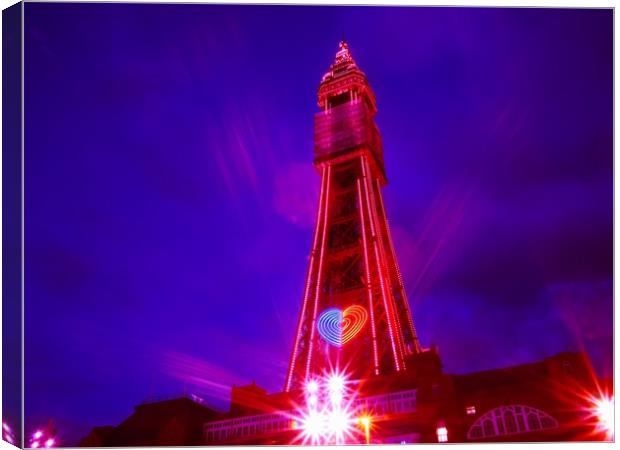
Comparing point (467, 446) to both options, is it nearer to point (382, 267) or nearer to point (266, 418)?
point (266, 418)

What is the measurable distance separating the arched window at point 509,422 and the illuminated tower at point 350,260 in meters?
6.71

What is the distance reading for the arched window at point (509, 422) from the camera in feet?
70.3

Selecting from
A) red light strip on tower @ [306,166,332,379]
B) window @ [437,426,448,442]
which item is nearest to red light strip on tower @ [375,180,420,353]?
red light strip on tower @ [306,166,332,379]

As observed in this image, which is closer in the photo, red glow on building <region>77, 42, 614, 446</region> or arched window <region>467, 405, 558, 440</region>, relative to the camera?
arched window <region>467, 405, 558, 440</region>

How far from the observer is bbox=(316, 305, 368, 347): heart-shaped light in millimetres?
33906

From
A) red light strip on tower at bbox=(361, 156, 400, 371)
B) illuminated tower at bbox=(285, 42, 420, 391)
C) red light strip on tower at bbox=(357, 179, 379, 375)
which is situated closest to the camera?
red light strip on tower at bbox=(357, 179, 379, 375)

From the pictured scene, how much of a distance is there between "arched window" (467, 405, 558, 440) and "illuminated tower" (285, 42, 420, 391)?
671cm

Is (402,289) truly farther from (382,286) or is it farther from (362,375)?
(362,375)

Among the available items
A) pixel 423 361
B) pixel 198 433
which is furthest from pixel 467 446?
pixel 198 433

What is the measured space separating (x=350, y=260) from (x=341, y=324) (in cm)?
529

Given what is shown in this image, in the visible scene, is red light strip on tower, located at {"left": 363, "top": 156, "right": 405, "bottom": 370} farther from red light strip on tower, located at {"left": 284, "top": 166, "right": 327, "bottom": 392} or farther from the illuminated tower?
red light strip on tower, located at {"left": 284, "top": 166, "right": 327, "bottom": 392}

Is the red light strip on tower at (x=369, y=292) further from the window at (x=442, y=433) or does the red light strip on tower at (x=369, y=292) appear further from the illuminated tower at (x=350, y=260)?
the window at (x=442, y=433)

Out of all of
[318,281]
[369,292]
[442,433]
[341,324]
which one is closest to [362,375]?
[341,324]

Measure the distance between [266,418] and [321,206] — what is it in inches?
591
